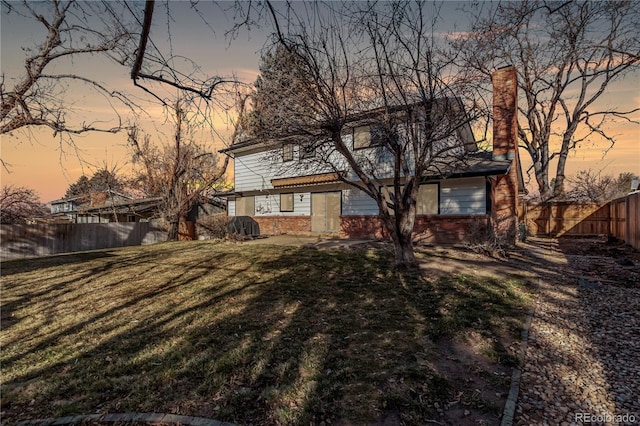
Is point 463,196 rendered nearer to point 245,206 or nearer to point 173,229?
point 245,206

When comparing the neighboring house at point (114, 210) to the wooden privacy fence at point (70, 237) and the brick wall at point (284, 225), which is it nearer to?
the wooden privacy fence at point (70, 237)

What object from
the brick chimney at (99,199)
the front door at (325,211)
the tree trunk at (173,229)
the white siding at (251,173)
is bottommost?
the tree trunk at (173,229)

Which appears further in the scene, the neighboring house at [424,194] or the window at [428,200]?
the window at [428,200]

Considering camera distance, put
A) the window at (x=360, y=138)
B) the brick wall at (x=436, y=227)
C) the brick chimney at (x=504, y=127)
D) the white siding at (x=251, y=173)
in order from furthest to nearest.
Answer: the white siding at (x=251, y=173) → the window at (x=360, y=138) → the brick chimney at (x=504, y=127) → the brick wall at (x=436, y=227)

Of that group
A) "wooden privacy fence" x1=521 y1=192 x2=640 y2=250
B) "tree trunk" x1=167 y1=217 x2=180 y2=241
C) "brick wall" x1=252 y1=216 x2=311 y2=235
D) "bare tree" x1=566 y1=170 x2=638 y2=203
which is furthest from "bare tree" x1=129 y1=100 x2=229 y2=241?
"bare tree" x1=566 y1=170 x2=638 y2=203

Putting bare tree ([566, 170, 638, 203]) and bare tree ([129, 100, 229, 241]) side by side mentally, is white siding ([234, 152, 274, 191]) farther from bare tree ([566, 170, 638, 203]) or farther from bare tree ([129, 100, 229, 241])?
bare tree ([566, 170, 638, 203])

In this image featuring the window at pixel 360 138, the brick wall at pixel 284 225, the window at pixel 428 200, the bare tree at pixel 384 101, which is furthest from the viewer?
the brick wall at pixel 284 225

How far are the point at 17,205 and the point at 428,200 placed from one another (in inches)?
799

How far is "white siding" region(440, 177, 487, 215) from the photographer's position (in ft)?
39.9

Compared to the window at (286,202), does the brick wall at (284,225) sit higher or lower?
lower

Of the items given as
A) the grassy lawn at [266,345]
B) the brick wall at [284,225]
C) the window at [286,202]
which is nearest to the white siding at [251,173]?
the window at [286,202]

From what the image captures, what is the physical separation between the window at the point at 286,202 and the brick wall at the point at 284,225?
516mm

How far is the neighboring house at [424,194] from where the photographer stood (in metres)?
12.1

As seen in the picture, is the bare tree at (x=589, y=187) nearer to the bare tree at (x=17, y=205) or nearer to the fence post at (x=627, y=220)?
the fence post at (x=627, y=220)
